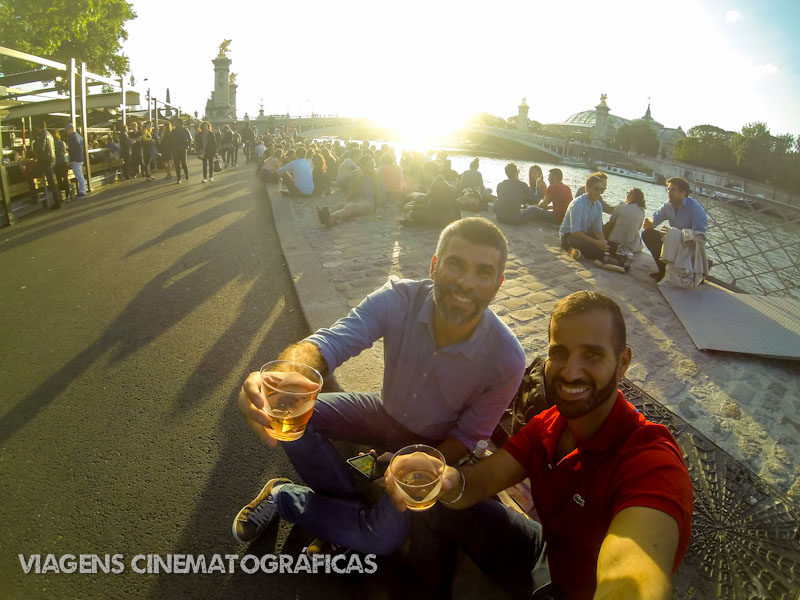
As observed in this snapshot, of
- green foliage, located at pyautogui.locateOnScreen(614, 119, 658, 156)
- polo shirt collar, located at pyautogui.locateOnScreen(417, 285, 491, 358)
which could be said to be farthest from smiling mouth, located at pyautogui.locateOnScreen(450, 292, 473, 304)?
green foliage, located at pyautogui.locateOnScreen(614, 119, 658, 156)

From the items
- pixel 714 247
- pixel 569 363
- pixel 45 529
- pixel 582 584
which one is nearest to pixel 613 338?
pixel 569 363

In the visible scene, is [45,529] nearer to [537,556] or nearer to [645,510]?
[537,556]

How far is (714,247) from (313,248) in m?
7.30

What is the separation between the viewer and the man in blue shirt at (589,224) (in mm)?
7137

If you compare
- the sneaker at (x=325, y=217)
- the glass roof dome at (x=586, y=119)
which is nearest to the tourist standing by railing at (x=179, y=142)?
the sneaker at (x=325, y=217)

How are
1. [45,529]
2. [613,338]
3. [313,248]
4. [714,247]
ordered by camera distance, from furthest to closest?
[714,247] → [313,248] → [45,529] → [613,338]

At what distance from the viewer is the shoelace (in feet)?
7.06

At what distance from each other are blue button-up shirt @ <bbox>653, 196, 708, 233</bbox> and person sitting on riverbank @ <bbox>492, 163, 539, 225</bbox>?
10.3 feet

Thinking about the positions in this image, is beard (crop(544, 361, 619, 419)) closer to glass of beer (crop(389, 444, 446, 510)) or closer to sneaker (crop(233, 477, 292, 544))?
glass of beer (crop(389, 444, 446, 510))

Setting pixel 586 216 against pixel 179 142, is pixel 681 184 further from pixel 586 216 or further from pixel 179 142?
pixel 179 142

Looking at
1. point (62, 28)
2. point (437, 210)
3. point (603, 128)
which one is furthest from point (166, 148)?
point (603, 128)

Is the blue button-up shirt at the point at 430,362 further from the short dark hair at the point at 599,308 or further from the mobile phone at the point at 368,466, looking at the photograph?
the short dark hair at the point at 599,308

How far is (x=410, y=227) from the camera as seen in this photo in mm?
9195

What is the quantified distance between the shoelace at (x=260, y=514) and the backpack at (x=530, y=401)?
1.47 m
